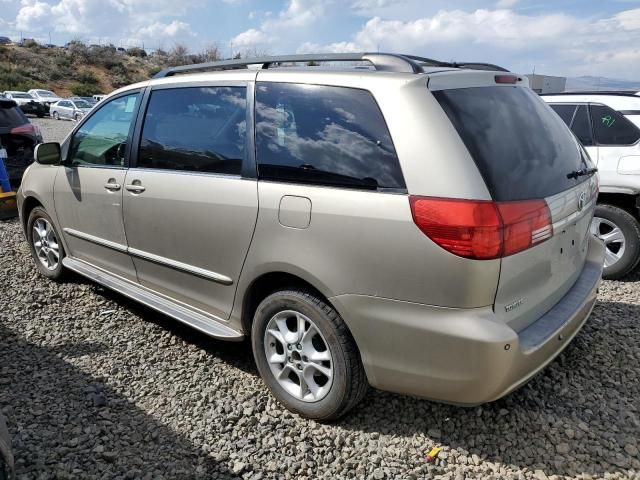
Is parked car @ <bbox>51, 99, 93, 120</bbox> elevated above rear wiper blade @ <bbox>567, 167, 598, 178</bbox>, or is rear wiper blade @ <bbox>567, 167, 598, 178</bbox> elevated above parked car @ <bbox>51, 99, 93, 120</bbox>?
rear wiper blade @ <bbox>567, 167, 598, 178</bbox>

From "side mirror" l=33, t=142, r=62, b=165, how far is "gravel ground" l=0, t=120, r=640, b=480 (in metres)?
1.39

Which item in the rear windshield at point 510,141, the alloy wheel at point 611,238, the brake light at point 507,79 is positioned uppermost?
the brake light at point 507,79

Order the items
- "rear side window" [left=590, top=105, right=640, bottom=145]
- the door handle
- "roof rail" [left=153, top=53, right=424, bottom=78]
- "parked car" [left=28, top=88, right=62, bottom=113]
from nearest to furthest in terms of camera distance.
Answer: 1. "roof rail" [left=153, top=53, right=424, bottom=78]
2. the door handle
3. "rear side window" [left=590, top=105, right=640, bottom=145]
4. "parked car" [left=28, top=88, right=62, bottom=113]

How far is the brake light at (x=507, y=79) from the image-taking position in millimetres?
2673

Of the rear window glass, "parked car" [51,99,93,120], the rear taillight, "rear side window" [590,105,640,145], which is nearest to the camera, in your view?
the rear taillight

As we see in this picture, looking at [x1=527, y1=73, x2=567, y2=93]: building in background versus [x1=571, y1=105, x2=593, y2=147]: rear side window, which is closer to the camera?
[x1=571, y1=105, x2=593, y2=147]: rear side window

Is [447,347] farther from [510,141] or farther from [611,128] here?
[611,128]

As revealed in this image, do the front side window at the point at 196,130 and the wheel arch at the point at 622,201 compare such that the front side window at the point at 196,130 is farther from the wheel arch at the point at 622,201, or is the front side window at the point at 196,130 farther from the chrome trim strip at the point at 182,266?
the wheel arch at the point at 622,201

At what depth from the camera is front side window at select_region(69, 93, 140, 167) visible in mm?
3734

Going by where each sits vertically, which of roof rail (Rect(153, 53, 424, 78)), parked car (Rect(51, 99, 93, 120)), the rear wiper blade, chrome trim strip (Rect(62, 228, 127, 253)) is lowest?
parked car (Rect(51, 99, 93, 120))

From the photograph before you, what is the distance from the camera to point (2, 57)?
5347cm

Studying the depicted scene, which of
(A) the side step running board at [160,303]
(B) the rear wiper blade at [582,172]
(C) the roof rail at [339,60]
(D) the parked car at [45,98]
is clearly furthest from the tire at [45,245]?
(D) the parked car at [45,98]

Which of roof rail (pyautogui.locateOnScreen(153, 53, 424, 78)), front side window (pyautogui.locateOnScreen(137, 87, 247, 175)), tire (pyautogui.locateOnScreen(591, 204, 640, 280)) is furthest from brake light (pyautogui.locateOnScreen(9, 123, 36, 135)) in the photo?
tire (pyautogui.locateOnScreen(591, 204, 640, 280))

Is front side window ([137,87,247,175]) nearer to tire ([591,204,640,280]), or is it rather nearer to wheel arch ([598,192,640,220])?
tire ([591,204,640,280])
